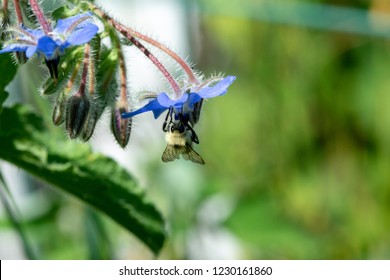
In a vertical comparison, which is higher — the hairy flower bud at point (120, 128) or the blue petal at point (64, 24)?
the blue petal at point (64, 24)

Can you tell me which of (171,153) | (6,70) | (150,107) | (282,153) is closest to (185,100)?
(150,107)

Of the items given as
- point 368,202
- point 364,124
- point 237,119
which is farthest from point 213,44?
point 368,202

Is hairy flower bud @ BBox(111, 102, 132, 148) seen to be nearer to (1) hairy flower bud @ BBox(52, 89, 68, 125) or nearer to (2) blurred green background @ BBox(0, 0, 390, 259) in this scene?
(1) hairy flower bud @ BBox(52, 89, 68, 125)

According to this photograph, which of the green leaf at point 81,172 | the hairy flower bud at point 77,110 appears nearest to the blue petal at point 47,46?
the hairy flower bud at point 77,110

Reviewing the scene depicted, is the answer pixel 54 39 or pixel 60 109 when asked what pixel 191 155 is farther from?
pixel 54 39

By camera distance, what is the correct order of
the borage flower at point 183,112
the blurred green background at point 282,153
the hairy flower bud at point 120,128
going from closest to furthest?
the borage flower at point 183,112 → the hairy flower bud at point 120,128 → the blurred green background at point 282,153

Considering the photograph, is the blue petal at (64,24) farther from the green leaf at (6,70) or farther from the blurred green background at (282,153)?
the blurred green background at (282,153)

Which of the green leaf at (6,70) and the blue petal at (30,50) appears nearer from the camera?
the blue petal at (30,50)
